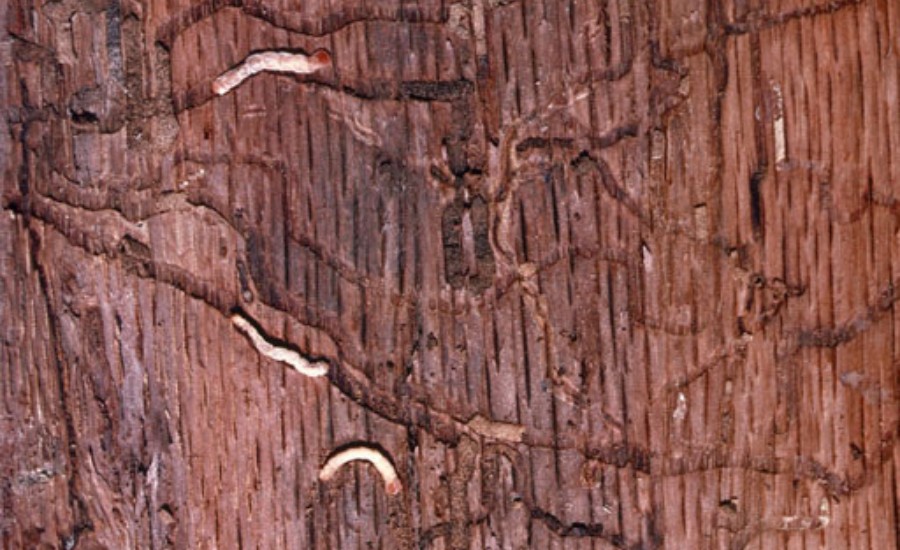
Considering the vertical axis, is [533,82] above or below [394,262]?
above

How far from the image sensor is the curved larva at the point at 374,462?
26.0 inches

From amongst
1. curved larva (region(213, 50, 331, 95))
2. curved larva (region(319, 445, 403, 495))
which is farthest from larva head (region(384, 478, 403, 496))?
curved larva (region(213, 50, 331, 95))

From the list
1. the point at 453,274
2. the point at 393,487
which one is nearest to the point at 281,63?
the point at 453,274

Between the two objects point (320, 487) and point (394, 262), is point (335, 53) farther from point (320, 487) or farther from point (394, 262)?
point (320, 487)

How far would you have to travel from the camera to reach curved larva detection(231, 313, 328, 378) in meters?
0.66

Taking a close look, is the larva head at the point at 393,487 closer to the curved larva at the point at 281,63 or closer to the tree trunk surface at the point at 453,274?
the tree trunk surface at the point at 453,274

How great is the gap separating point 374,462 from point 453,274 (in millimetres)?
141

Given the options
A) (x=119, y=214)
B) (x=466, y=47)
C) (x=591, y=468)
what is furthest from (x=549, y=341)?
(x=119, y=214)

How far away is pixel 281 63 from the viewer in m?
0.66

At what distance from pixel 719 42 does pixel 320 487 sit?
0.41 m

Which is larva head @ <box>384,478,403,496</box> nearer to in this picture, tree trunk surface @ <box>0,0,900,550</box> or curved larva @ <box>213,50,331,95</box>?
tree trunk surface @ <box>0,0,900,550</box>

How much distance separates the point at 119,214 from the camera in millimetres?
668

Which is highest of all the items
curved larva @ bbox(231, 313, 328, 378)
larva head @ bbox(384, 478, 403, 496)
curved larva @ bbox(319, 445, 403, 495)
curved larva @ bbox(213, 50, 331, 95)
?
curved larva @ bbox(213, 50, 331, 95)

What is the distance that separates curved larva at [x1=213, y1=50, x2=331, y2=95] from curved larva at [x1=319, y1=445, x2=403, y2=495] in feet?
0.86
